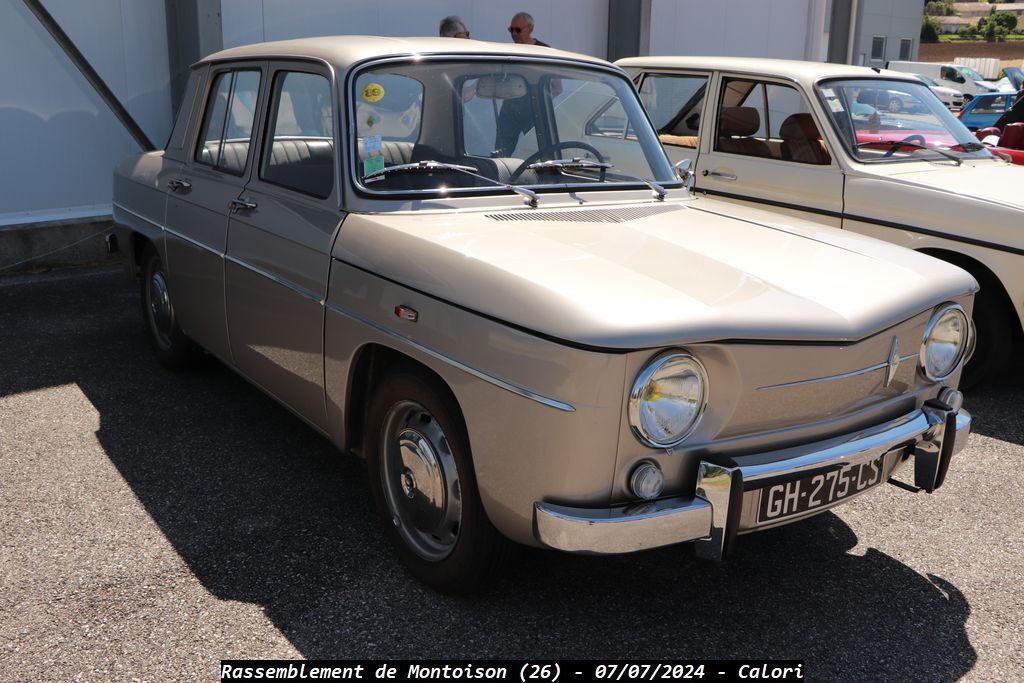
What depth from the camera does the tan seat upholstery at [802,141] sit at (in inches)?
235

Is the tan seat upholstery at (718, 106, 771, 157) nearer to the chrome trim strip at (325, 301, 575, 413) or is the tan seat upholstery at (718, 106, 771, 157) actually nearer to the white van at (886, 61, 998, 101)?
the chrome trim strip at (325, 301, 575, 413)

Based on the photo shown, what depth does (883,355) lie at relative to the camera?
3021 millimetres

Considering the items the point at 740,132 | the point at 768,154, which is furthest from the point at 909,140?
the point at 740,132

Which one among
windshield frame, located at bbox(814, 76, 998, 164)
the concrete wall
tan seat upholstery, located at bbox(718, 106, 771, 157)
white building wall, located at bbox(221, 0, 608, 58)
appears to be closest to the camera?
windshield frame, located at bbox(814, 76, 998, 164)

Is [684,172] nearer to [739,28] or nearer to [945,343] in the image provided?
[945,343]

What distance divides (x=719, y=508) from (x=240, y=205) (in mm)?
2404

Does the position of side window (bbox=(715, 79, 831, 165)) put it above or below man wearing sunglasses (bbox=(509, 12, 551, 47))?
below

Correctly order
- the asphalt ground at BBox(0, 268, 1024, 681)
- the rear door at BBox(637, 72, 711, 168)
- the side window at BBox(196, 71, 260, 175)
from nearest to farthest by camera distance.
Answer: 1. the asphalt ground at BBox(0, 268, 1024, 681)
2. the side window at BBox(196, 71, 260, 175)
3. the rear door at BBox(637, 72, 711, 168)

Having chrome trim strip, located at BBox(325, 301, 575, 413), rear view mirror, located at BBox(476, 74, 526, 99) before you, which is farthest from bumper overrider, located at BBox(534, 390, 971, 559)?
rear view mirror, located at BBox(476, 74, 526, 99)

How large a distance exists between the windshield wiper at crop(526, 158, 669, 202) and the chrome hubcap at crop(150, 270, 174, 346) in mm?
2294

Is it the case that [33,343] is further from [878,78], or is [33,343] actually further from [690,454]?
[878,78]

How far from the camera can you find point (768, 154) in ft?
20.3

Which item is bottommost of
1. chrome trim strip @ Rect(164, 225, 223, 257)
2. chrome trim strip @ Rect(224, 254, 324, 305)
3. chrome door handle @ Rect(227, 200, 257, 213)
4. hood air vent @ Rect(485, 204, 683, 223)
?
chrome trim strip @ Rect(164, 225, 223, 257)

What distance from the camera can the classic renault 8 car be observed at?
2.62 metres
